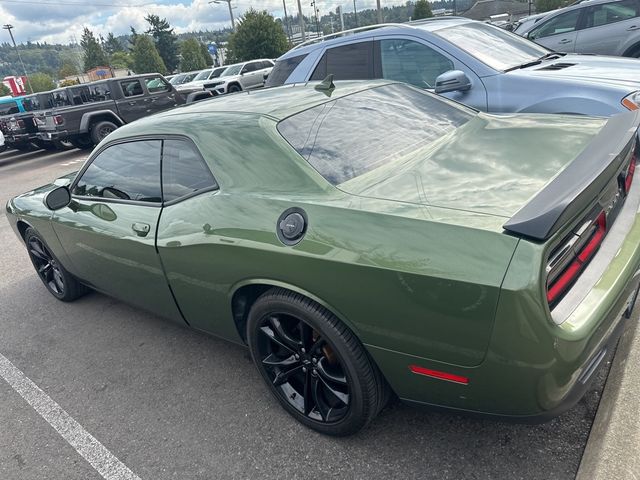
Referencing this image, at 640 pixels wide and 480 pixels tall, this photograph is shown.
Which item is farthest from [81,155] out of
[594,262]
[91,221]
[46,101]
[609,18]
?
[594,262]

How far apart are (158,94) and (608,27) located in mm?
10609

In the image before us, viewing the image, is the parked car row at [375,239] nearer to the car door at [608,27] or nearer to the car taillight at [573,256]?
the car taillight at [573,256]

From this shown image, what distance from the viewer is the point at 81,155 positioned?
13.7 metres

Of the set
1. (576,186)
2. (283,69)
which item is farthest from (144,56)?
(576,186)

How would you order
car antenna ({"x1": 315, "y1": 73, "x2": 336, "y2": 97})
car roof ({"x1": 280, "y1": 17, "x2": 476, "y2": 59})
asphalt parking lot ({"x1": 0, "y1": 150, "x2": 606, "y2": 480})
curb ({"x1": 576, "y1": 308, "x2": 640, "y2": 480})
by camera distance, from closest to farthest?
curb ({"x1": 576, "y1": 308, "x2": 640, "y2": 480}) → asphalt parking lot ({"x1": 0, "y1": 150, "x2": 606, "y2": 480}) → car antenna ({"x1": 315, "y1": 73, "x2": 336, "y2": 97}) → car roof ({"x1": 280, "y1": 17, "x2": 476, "y2": 59})

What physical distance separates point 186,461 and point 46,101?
14.0 m

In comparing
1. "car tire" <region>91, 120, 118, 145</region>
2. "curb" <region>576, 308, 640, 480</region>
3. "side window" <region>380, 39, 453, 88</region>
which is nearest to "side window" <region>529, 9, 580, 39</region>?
"side window" <region>380, 39, 453, 88</region>

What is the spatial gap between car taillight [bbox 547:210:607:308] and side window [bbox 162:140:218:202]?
61.8 inches

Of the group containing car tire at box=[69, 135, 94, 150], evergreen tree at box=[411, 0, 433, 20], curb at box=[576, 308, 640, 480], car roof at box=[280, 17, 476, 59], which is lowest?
car tire at box=[69, 135, 94, 150]

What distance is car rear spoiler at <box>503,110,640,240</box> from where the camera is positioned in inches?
62.9

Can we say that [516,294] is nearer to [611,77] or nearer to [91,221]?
[91,221]

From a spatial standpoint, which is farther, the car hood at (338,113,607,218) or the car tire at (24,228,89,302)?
the car tire at (24,228,89,302)

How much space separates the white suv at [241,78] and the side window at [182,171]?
58.0ft

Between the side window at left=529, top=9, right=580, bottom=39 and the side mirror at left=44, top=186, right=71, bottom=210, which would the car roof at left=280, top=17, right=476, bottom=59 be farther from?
the side window at left=529, top=9, right=580, bottom=39
